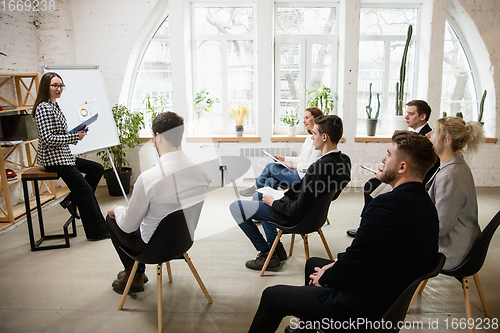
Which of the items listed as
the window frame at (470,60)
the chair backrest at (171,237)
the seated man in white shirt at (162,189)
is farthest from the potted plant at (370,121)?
the chair backrest at (171,237)

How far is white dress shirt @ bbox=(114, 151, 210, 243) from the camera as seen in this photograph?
6.91 ft

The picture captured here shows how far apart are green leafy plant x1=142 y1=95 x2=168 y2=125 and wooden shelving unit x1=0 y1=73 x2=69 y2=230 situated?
1.50m

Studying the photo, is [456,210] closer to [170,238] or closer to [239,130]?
[170,238]

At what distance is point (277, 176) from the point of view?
409 cm

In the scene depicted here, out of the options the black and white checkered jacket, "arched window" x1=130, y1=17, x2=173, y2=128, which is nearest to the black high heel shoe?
the black and white checkered jacket

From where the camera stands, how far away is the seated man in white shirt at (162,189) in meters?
2.12

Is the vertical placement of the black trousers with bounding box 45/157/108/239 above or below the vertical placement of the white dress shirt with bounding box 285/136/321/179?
below

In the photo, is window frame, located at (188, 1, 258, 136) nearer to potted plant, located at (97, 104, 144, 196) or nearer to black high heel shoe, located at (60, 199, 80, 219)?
potted plant, located at (97, 104, 144, 196)

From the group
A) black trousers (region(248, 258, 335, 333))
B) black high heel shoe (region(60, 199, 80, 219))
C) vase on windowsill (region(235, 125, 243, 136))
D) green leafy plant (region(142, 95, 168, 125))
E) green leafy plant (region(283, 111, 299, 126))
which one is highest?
green leafy plant (region(142, 95, 168, 125))

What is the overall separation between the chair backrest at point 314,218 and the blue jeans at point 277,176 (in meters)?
1.24

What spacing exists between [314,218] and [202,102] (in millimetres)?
3381

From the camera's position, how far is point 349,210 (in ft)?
14.7

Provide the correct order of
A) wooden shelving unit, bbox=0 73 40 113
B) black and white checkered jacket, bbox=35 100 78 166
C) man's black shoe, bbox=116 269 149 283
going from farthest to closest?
wooden shelving unit, bbox=0 73 40 113, black and white checkered jacket, bbox=35 100 78 166, man's black shoe, bbox=116 269 149 283

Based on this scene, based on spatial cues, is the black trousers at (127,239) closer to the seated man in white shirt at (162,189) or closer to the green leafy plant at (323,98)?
the seated man in white shirt at (162,189)
